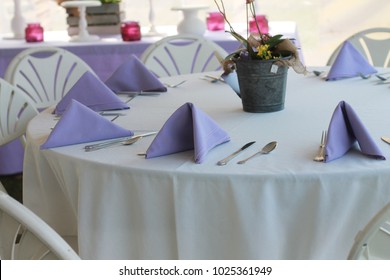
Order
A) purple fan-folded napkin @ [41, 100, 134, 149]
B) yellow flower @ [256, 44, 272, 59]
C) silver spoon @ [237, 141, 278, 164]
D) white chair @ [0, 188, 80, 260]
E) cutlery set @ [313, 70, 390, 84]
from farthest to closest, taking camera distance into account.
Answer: cutlery set @ [313, 70, 390, 84]
yellow flower @ [256, 44, 272, 59]
purple fan-folded napkin @ [41, 100, 134, 149]
silver spoon @ [237, 141, 278, 164]
white chair @ [0, 188, 80, 260]

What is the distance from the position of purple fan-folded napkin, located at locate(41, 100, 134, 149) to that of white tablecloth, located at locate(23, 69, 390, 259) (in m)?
0.03

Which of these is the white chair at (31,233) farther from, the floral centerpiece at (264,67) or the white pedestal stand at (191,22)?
the white pedestal stand at (191,22)

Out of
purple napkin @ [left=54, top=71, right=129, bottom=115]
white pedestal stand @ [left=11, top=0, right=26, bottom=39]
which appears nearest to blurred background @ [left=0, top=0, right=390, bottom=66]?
white pedestal stand @ [left=11, top=0, right=26, bottom=39]

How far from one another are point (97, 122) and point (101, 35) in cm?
209

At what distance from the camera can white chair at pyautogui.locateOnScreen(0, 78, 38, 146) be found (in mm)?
2277

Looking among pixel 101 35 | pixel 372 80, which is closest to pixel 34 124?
pixel 372 80

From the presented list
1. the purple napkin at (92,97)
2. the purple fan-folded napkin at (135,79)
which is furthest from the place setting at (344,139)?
the purple fan-folded napkin at (135,79)

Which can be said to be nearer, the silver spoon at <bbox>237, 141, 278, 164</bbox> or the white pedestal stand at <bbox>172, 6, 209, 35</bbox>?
the silver spoon at <bbox>237, 141, 278, 164</bbox>

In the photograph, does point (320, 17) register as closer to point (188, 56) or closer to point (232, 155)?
point (188, 56)

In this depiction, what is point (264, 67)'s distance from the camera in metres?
1.76

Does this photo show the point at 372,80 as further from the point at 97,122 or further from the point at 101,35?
the point at 101,35

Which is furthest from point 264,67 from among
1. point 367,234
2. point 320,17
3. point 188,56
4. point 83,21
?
point 320,17

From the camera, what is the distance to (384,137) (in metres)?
1.56

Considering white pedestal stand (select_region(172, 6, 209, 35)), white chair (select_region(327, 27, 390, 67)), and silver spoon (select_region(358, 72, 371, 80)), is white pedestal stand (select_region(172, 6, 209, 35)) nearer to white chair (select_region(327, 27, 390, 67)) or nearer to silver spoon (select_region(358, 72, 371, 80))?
white chair (select_region(327, 27, 390, 67))
